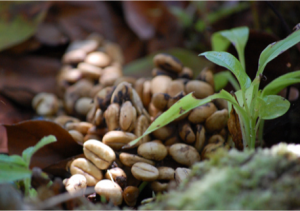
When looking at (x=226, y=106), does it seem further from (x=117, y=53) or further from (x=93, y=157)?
(x=117, y=53)

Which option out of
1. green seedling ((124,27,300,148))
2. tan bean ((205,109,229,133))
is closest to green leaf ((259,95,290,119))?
green seedling ((124,27,300,148))

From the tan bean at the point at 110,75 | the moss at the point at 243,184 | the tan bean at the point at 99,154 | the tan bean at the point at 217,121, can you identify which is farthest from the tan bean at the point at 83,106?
the moss at the point at 243,184

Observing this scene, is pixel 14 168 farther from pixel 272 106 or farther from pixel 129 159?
pixel 272 106

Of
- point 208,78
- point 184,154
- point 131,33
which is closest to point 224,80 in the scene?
point 208,78

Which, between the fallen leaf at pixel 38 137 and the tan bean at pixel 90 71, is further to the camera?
the tan bean at pixel 90 71

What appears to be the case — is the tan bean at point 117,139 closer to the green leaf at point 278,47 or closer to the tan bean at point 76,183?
the tan bean at point 76,183

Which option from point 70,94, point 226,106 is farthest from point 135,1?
point 226,106
